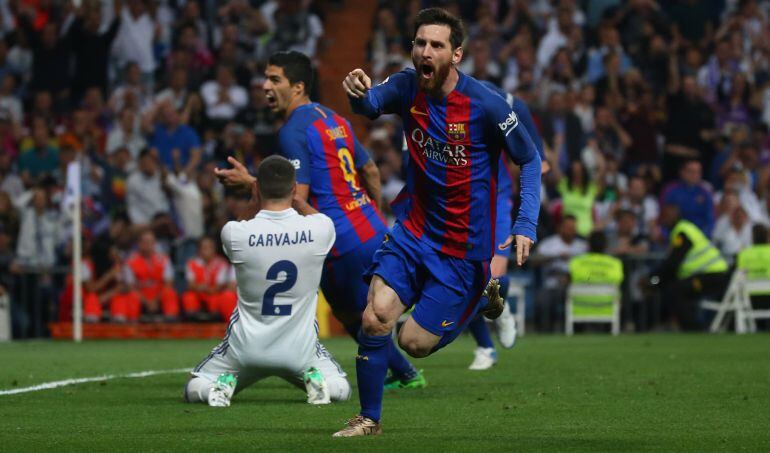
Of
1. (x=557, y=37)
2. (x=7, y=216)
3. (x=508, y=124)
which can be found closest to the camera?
(x=508, y=124)

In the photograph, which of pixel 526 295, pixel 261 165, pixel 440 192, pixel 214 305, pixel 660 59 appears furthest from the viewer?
pixel 660 59

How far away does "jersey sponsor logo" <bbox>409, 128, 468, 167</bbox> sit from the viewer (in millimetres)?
8297

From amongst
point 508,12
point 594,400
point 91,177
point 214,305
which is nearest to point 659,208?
point 508,12

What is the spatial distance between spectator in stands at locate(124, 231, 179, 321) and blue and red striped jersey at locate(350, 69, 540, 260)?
12.7 metres

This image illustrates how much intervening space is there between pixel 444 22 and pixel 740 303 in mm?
14568

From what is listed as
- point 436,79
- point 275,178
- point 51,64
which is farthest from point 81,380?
point 51,64

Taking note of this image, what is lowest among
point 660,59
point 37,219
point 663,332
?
point 663,332

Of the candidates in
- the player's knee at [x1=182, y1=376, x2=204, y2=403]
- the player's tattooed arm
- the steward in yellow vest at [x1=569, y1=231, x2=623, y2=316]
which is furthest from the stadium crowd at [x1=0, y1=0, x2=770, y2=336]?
the player's knee at [x1=182, y1=376, x2=204, y2=403]

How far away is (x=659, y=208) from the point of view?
23.2m

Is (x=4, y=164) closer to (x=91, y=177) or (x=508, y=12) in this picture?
(x=91, y=177)

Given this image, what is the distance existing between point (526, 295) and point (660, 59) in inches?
211

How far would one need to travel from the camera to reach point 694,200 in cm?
2252

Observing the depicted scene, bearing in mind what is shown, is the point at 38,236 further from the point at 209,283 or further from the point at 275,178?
the point at 275,178

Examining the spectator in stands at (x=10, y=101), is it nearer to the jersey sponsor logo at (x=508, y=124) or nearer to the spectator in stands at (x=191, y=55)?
the spectator in stands at (x=191, y=55)
